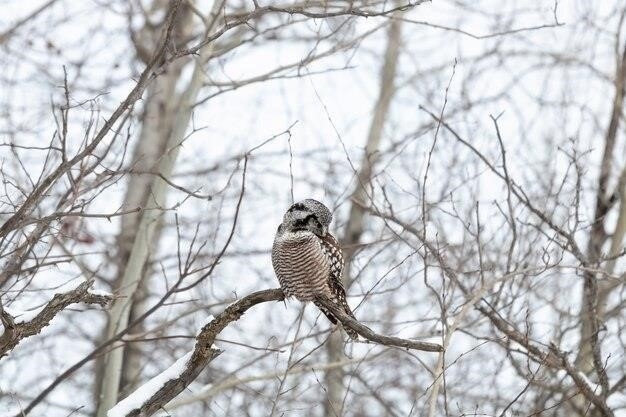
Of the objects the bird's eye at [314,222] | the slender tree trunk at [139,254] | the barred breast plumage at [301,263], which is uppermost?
the slender tree trunk at [139,254]

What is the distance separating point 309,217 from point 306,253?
25cm

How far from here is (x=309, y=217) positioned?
22.8 feet

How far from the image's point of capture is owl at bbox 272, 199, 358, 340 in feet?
22.6

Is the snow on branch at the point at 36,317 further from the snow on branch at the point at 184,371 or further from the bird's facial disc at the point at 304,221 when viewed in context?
the bird's facial disc at the point at 304,221

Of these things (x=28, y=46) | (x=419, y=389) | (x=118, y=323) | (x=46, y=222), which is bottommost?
(x=46, y=222)

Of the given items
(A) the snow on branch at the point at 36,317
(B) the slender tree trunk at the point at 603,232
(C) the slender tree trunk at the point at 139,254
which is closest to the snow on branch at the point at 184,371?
(A) the snow on branch at the point at 36,317

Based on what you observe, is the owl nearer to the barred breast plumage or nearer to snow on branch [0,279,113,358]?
the barred breast plumage

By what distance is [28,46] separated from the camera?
9.41m

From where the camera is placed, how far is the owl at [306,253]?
690 cm

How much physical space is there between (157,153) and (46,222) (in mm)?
8338

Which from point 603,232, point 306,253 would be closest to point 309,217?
point 306,253

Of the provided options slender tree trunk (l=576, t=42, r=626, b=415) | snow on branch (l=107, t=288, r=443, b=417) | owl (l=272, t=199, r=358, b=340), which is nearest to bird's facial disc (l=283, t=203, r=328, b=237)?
owl (l=272, t=199, r=358, b=340)

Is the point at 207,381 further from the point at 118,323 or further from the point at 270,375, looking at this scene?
the point at 118,323

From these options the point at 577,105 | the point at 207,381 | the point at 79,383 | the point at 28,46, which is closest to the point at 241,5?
the point at 28,46
